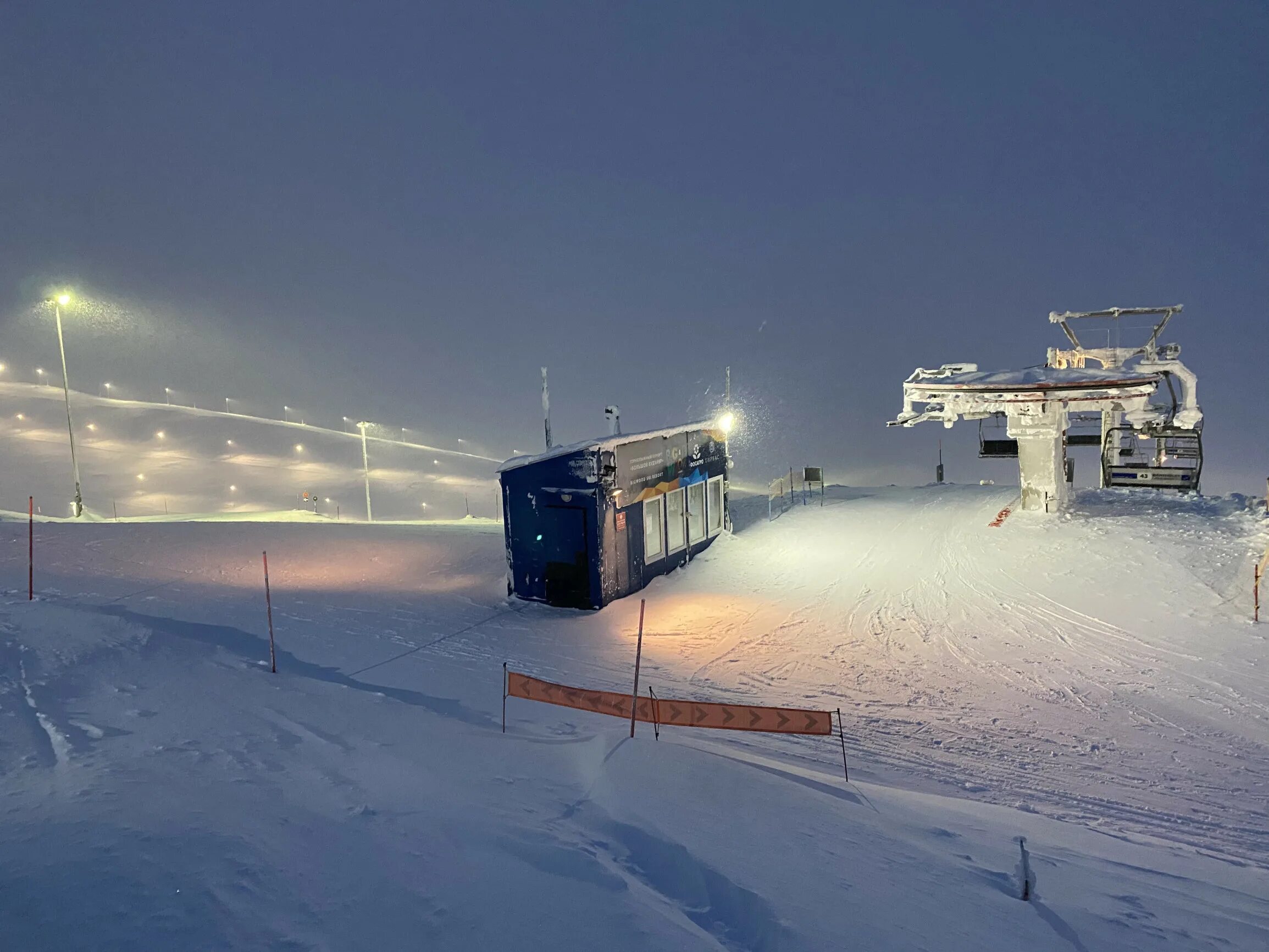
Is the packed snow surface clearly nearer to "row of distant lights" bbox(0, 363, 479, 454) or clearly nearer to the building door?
the building door

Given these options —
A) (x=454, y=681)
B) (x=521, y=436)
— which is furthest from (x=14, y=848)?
(x=521, y=436)

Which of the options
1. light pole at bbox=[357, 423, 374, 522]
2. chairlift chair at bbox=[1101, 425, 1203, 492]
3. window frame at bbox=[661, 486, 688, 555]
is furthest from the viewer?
light pole at bbox=[357, 423, 374, 522]

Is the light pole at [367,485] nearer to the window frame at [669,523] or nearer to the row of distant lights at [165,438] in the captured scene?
the row of distant lights at [165,438]

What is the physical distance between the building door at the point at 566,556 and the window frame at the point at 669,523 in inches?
123

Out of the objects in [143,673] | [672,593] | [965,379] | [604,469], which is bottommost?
[672,593]

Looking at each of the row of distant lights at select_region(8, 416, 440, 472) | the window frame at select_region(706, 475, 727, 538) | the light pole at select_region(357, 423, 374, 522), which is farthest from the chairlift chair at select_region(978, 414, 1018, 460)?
the row of distant lights at select_region(8, 416, 440, 472)

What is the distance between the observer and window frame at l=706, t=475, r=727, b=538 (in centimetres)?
2241

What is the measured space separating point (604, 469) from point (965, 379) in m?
12.8

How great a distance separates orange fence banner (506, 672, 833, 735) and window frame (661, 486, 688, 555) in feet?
32.2

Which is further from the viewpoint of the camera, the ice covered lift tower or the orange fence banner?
the ice covered lift tower

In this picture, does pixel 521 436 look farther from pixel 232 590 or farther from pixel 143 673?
pixel 143 673

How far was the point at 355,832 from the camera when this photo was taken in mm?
6273

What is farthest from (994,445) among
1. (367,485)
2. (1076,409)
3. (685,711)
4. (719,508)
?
(367,485)

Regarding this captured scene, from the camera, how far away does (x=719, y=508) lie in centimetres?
2306
